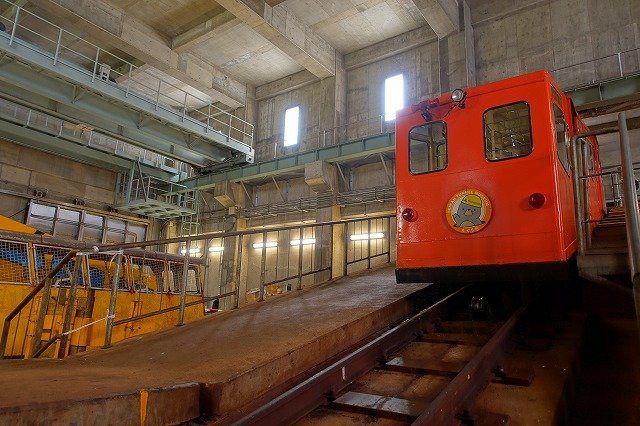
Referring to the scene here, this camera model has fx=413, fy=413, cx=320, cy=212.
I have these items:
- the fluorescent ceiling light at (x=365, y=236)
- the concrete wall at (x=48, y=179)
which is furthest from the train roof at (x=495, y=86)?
the concrete wall at (x=48, y=179)

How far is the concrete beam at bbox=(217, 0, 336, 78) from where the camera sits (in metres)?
12.8

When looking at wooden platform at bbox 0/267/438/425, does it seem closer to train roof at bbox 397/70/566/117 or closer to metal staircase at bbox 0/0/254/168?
train roof at bbox 397/70/566/117

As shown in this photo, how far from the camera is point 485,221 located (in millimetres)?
4691

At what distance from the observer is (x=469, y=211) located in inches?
190

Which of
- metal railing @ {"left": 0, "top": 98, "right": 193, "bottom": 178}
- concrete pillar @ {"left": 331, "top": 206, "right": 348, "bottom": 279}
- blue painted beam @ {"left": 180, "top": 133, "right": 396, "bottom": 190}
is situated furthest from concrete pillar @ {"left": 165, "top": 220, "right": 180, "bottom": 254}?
concrete pillar @ {"left": 331, "top": 206, "right": 348, "bottom": 279}

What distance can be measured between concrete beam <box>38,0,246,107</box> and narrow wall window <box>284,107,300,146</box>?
3.63 m

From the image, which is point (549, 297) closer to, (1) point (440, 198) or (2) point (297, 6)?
(1) point (440, 198)

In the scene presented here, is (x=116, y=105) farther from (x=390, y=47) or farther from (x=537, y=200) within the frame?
(x=537, y=200)

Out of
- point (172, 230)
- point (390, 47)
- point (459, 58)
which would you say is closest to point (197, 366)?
point (459, 58)

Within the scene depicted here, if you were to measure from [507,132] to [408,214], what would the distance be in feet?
4.89

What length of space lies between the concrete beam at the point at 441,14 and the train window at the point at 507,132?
9714mm

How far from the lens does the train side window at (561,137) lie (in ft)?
15.6

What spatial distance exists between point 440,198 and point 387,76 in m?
13.2

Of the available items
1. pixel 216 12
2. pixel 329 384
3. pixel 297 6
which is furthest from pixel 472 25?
pixel 329 384
